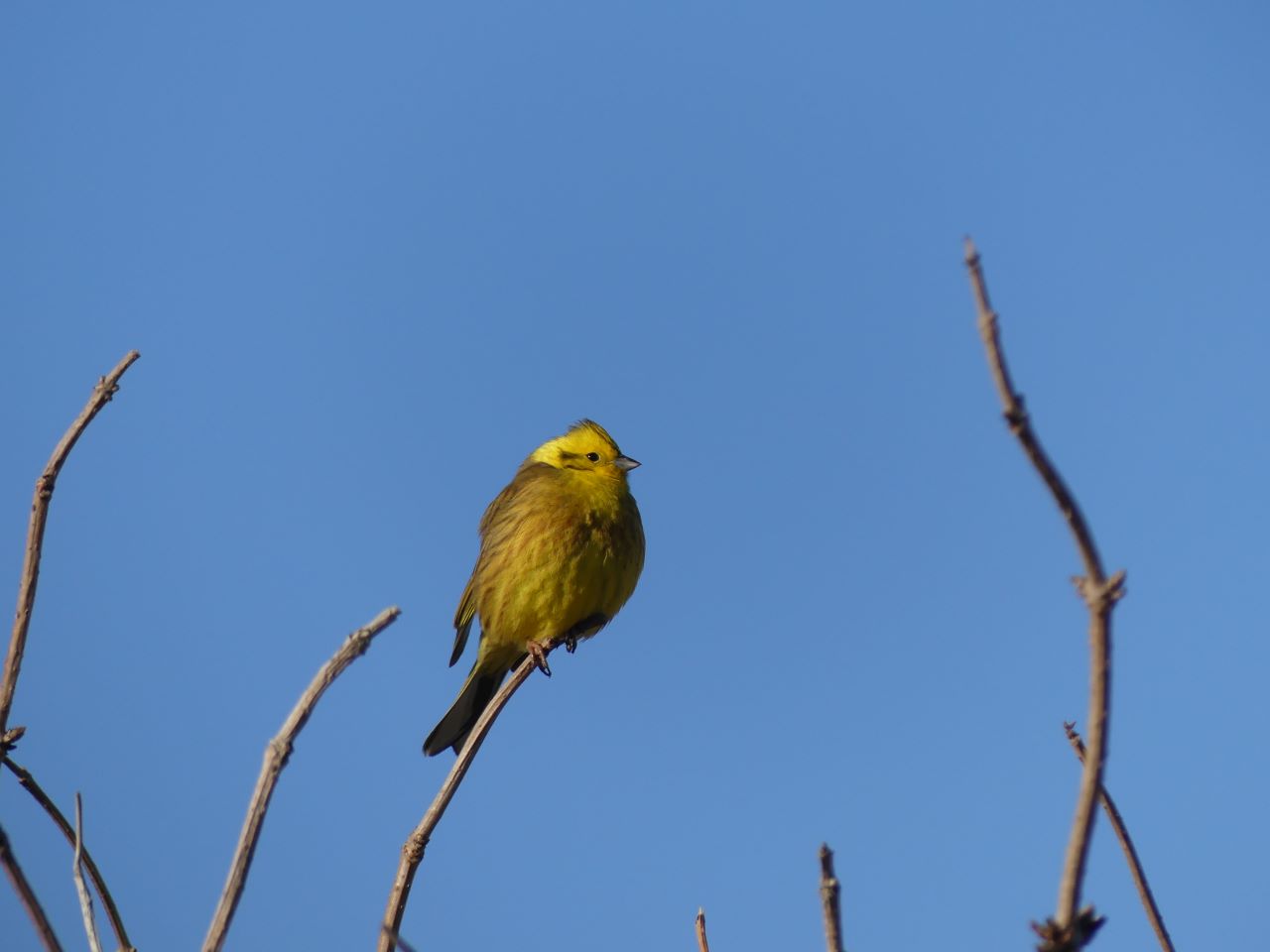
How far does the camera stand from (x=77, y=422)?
7.24ft

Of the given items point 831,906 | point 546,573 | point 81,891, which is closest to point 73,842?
A: point 81,891

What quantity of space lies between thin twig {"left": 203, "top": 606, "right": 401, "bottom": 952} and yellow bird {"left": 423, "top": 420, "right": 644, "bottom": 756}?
15.8 ft

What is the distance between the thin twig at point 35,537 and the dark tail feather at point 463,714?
177 inches

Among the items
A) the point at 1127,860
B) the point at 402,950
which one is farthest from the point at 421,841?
the point at 1127,860

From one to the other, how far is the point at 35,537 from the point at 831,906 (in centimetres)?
144

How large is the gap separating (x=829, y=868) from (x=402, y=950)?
588 millimetres

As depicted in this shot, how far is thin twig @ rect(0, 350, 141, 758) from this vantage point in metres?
2.04

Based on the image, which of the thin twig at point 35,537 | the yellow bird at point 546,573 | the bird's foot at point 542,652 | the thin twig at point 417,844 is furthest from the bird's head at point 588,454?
the thin twig at point 35,537

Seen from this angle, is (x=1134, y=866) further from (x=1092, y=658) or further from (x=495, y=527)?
(x=495, y=527)

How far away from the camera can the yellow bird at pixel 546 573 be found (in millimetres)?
6539

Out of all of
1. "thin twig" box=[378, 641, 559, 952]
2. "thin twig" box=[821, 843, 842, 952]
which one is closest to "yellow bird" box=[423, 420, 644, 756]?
"thin twig" box=[378, 641, 559, 952]

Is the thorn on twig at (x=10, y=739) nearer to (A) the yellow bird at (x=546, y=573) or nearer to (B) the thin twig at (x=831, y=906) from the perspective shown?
(B) the thin twig at (x=831, y=906)

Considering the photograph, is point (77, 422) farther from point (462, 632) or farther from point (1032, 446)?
point (462, 632)

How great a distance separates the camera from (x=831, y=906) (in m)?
1.41
